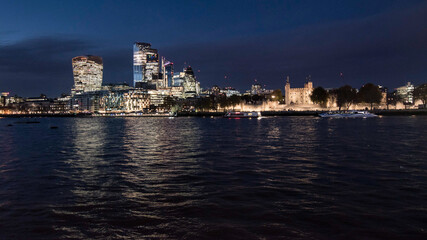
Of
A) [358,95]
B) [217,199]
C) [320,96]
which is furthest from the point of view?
[320,96]

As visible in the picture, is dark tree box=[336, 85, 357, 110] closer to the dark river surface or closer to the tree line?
the tree line

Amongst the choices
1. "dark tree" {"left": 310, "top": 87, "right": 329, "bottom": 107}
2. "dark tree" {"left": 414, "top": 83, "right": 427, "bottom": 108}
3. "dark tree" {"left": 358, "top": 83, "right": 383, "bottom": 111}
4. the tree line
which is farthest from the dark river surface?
"dark tree" {"left": 414, "top": 83, "right": 427, "bottom": 108}

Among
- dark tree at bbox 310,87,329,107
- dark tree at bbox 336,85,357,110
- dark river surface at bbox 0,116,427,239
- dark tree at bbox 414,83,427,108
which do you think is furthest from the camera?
dark tree at bbox 310,87,329,107

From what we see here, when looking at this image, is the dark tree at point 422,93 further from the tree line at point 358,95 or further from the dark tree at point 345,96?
the dark tree at point 345,96

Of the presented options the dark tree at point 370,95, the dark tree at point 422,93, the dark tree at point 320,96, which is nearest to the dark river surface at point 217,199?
the dark tree at point 370,95

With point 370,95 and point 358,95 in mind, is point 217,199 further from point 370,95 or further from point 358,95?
point 358,95

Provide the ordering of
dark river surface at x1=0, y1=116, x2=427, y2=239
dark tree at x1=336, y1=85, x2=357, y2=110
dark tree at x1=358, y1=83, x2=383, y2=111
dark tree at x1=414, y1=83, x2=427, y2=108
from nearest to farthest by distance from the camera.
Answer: dark river surface at x1=0, y1=116, x2=427, y2=239 → dark tree at x1=358, y1=83, x2=383, y2=111 → dark tree at x1=336, y1=85, x2=357, y2=110 → dark tree at x1=414, y1=83, x2=427, y2=108

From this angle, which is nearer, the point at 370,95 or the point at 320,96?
the point at 370,95

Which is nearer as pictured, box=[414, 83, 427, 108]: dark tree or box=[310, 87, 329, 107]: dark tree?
box=[414, 83, 427, 108]: dark tree

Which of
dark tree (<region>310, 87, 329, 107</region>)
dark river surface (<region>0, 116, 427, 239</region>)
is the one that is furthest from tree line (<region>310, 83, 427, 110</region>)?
dark river surface (<region>0, 116, 427, 239</region>)

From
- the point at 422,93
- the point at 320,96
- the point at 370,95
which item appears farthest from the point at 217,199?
the point at 422,93

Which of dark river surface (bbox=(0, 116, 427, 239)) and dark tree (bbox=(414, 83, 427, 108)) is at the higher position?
dark tree (bbox=(414, 83, 427, 108))

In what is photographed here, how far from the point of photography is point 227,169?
58.3ft

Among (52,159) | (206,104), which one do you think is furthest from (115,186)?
(206,104)
